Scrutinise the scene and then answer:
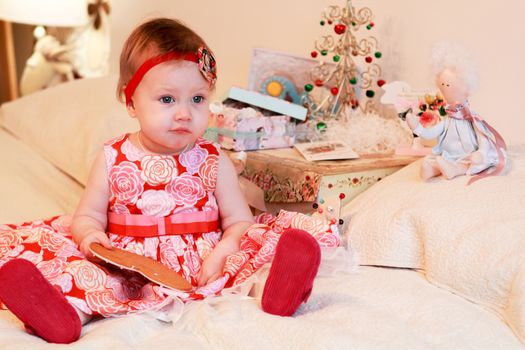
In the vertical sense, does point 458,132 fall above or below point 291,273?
above

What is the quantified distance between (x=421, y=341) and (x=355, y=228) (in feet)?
1.17

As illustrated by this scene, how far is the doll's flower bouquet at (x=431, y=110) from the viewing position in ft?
4.56

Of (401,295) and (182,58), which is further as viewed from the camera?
(182,58)

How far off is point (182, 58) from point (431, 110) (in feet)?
1.74

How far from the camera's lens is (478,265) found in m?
1.10

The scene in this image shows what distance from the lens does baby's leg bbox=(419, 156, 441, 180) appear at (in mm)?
1312

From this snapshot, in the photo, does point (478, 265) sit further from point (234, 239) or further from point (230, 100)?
point (230, 100)

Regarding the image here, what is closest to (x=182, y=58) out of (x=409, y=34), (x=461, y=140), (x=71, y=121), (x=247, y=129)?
(x=247, y=129)

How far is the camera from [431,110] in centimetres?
141

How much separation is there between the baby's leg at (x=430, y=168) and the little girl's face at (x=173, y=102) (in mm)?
428

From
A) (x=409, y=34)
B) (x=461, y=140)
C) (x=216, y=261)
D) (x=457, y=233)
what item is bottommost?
(x=216, y=261)

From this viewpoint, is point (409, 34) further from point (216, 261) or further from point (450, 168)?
point (216, 261)

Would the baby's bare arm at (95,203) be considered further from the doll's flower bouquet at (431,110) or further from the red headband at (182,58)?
the doll's flower bouquet at (431,110)

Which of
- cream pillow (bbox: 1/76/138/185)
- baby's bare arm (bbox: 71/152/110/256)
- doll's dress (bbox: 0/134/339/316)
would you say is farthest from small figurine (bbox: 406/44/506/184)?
cream pillow (bbox: 1/76/138/185)
